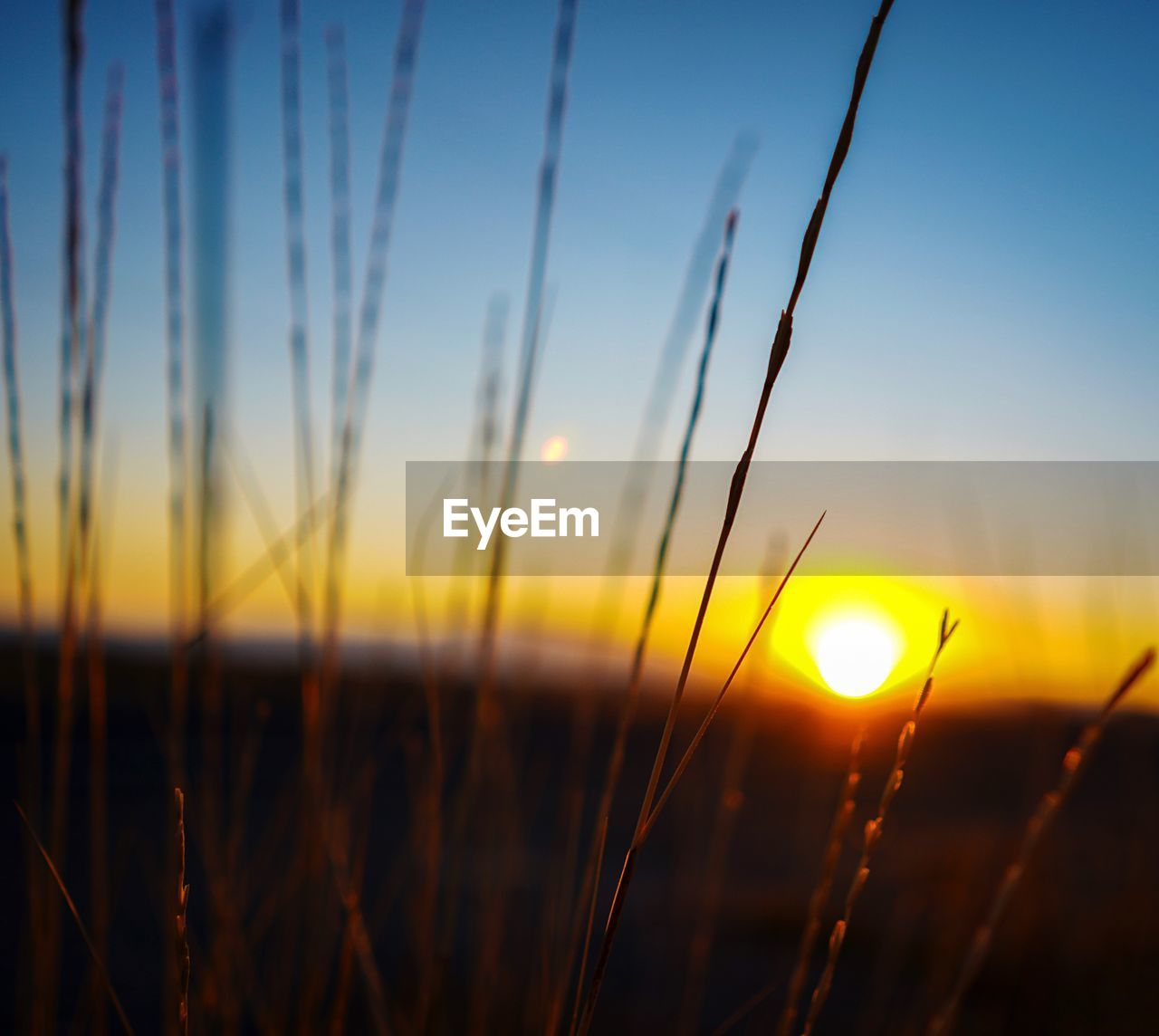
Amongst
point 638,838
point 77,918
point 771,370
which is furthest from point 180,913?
point 771,370

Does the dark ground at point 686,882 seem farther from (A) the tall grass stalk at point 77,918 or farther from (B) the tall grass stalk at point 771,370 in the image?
(B) the tall grass stalk at point 771,370

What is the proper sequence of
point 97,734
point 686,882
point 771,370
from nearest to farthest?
point 771,370, point 97,734, point 686,882

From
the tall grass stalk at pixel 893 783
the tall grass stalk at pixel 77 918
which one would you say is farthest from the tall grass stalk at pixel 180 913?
the tall grass stalk at pixel 893 783

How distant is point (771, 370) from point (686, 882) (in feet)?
7.83

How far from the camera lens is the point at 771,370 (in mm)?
282

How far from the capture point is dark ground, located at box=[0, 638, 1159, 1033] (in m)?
0.89

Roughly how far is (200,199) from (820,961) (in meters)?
2.24

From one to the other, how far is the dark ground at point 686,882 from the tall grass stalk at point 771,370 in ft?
1.14

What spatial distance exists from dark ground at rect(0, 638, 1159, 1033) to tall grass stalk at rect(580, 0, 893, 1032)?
1.14 feet

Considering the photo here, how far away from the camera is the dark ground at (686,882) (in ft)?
2.93

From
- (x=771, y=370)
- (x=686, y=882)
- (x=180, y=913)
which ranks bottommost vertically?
(x=180, y=913)

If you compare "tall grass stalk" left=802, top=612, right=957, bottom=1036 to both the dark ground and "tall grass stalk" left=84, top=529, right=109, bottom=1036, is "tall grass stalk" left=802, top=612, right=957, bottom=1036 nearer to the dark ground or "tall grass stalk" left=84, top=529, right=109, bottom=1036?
the dark ground

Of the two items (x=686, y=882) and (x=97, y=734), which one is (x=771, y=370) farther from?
(x=686, y=882)

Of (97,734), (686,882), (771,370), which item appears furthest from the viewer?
(686,882)
